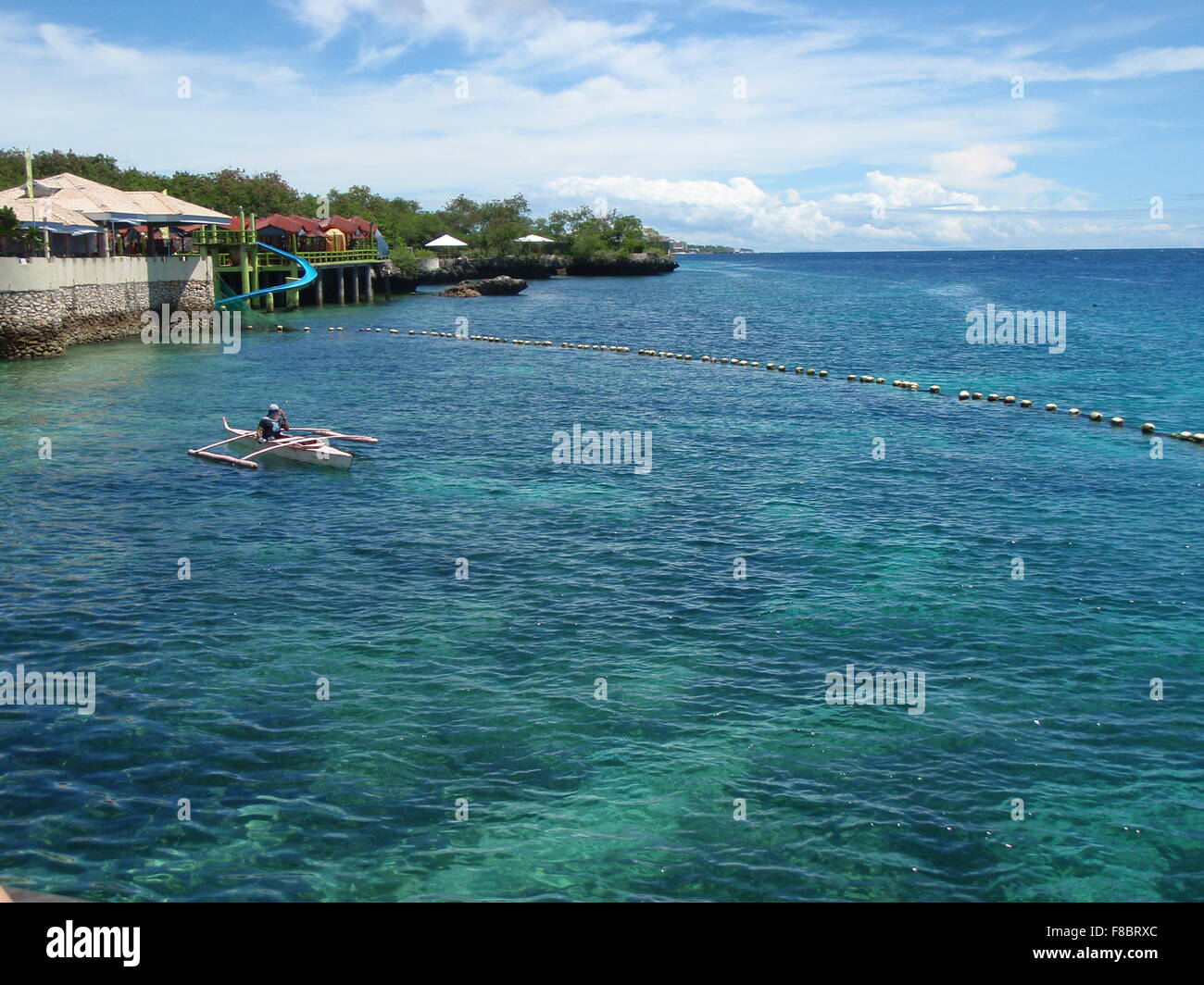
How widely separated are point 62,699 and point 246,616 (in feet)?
14.0

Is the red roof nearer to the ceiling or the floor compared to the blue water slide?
nearer to the ceiling

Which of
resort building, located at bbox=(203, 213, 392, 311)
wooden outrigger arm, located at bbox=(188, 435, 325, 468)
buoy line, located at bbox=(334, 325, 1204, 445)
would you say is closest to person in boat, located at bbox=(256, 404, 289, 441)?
wooden outrigger arm, located at bbox=(188, 435, 325, 468)

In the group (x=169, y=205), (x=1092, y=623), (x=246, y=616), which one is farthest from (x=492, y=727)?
(x=169, y=205)

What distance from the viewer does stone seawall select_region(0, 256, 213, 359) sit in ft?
183

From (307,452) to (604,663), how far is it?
61.0 feet

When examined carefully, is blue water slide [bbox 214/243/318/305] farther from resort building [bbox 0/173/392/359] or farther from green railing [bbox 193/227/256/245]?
green railing [bbox 193/227/256/245]

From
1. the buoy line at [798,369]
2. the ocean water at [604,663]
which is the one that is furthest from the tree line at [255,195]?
the ocean water at [604,663]

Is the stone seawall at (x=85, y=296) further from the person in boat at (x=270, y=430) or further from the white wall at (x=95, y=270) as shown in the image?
the person in boat at (x=270, y=430)

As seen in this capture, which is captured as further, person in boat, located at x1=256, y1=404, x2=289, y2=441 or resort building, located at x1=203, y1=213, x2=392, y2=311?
resort building, located at x1=203, y1=213, x2=392, y2=311

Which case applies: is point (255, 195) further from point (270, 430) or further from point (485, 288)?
point (270, 430)

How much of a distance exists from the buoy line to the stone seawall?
34.5 ft

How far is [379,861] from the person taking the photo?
13.3 metres

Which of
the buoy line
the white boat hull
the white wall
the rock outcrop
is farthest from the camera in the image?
the rock outcrop

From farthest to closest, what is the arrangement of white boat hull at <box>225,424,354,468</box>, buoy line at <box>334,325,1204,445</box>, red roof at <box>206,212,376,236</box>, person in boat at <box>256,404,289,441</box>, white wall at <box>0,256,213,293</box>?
1. red roof at <box>206,212,376,236</box>
2. white wall at <box>0,256,213,293</box>
3. buoy line at <box>334,325,1204,445</box>
4. person in boat at <box>256,404,289,441</box>
5. white boat hull at <box>225,424,354,468</box>
